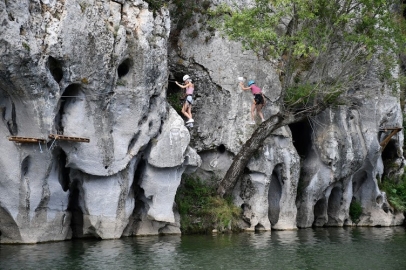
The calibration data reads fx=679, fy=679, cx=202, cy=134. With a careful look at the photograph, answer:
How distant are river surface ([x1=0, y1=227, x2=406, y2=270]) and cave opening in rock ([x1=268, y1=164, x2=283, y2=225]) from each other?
8.36 feet

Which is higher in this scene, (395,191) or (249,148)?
(249,148)

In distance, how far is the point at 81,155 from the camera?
22984mm

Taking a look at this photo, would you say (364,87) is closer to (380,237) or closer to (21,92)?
(380,237)

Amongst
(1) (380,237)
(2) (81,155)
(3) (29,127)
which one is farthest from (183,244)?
(1) (380,237)

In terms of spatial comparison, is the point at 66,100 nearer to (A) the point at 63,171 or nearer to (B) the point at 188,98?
(A) the point at 63,171

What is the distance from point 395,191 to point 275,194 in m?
7.07

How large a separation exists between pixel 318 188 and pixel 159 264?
12654 millimetres

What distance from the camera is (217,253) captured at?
68.7 ft

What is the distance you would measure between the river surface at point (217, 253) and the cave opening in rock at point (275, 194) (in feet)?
8.36

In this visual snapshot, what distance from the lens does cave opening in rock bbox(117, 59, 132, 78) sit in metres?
24.1

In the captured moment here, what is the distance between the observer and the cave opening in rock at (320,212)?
101 ft

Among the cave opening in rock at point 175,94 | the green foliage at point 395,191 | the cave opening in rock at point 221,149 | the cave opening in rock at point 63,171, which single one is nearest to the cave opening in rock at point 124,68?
the cave opening in rock at point 63,171

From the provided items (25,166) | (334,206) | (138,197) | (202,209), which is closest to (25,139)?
(25,166)

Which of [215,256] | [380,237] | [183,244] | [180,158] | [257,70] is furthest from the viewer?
[257,70]
